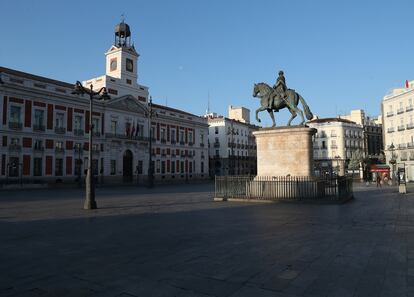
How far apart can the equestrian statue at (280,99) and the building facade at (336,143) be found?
66.7 metres

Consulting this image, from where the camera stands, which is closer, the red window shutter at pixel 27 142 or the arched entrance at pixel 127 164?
the red window shutter at pixel 27 142

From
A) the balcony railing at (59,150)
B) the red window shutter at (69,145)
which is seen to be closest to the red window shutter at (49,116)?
the balcony railing at (59,150)

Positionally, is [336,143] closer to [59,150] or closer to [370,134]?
[370,134]

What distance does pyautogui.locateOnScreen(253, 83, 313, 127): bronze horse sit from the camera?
19.3 m

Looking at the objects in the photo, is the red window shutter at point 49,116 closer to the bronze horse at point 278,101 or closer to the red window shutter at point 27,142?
the red window shutter at point 27,142

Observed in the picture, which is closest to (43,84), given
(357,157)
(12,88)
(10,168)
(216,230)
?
(12,88)

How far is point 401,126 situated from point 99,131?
2019 inches

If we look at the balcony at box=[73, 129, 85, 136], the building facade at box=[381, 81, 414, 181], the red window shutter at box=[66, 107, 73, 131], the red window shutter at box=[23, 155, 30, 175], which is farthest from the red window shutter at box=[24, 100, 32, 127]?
the building facade at box=[381, 81, 414, 181]

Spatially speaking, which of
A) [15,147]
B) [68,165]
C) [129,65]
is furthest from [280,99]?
[129,65]

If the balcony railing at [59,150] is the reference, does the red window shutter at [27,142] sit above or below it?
above

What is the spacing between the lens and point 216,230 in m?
9.66

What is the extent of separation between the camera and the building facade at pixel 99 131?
42.0m

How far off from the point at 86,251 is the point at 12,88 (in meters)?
40.9

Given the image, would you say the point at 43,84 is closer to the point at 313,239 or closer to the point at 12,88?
the point at 12,88
